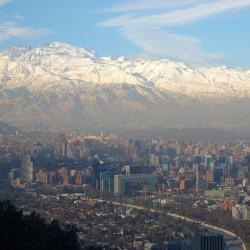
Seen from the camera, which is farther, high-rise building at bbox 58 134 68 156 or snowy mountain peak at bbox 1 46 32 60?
snowy mountain peak at bbox 1 46 32 60

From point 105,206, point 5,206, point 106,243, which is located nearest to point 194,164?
point 105,206

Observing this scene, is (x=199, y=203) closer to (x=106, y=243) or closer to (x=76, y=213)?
(x=76, y=213)

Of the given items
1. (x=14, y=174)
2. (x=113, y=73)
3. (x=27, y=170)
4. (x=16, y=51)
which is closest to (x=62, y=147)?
(x=27, y=170)

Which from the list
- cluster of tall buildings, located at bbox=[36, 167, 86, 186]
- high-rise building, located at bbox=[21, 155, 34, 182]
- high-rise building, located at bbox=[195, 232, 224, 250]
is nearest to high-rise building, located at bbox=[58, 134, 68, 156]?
high-rise building, located at bbox=[21, 155, 34, 182]

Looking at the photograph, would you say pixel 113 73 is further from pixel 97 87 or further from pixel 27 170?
pixel 27 170

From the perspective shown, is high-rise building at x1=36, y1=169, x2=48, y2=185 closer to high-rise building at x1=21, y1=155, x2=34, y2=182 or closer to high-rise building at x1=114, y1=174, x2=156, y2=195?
high-rise building at x1=21, y1=155, x2=34, y2=182

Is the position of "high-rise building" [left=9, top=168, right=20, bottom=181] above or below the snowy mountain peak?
below
